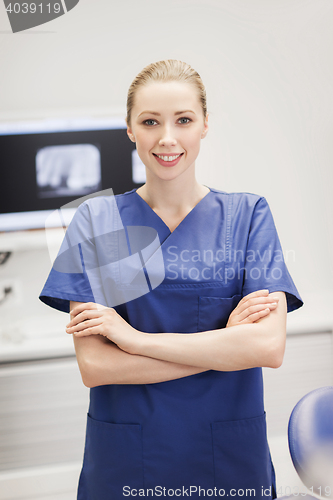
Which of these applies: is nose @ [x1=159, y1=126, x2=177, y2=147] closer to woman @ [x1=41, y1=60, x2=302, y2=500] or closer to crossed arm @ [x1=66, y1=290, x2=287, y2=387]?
woman @ [x1=41, y1=60, x2=302, y2=500]

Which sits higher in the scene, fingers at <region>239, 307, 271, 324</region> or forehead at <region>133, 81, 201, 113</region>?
forehead at <region>133, 81, 201, 113</region>

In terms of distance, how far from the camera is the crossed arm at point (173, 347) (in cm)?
95

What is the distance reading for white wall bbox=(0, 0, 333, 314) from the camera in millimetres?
1782

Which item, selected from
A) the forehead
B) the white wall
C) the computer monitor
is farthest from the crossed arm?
the white wall

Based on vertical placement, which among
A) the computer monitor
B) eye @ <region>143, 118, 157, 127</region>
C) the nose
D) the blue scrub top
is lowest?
the blue scrub top

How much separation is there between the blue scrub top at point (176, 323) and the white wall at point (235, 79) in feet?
3.06

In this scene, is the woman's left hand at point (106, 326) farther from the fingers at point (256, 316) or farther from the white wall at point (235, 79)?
the white wall at point (235, 79)

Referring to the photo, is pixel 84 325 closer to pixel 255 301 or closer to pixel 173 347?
pixel 173 347

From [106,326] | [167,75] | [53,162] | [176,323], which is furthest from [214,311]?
[53,162]

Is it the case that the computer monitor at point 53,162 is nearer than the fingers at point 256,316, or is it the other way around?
the fingers at point 256,316

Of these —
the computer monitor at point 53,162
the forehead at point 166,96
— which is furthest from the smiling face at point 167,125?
the computer monitor at point 53,162

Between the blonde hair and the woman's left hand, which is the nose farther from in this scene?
the woman's left hand

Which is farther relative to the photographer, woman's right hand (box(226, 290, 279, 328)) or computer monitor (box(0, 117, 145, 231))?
computer monitor (box(0, 117, 145, 231))

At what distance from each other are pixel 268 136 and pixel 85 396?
1377 mm
